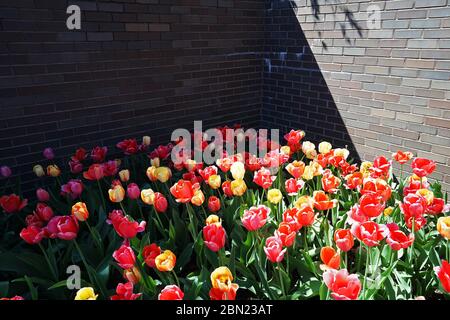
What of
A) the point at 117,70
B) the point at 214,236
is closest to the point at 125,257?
the point at 214,236

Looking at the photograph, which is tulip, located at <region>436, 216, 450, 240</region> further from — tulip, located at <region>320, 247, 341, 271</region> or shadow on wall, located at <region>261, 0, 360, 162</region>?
shadow on wall, located at <region>261, 0, 360, 162</region>

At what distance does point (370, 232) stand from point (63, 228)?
4.65 ft

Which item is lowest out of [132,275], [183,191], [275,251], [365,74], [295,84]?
[132,275]

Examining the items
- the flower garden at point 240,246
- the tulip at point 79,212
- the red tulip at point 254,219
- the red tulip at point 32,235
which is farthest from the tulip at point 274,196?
the red tulip at point 32,235

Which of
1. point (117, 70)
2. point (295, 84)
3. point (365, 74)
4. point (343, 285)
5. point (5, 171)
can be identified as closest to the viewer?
point (343, 285)

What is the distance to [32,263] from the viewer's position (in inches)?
79.5

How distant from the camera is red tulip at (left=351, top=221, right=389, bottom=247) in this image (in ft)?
5.12

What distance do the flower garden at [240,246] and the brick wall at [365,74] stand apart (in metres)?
0.99

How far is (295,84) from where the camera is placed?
4.29 meters

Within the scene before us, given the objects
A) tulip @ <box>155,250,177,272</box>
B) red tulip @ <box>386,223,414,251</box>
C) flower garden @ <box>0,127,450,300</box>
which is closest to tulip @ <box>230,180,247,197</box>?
flower garden @ <box>0,127,450,300</box>

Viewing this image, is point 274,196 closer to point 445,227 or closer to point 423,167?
point 445,227

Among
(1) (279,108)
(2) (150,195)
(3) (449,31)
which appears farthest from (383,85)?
(2) (150,195)

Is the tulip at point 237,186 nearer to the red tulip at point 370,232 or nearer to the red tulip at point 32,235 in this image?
the red tulip at point 370,232

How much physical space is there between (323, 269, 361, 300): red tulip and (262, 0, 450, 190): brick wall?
2432 mm
